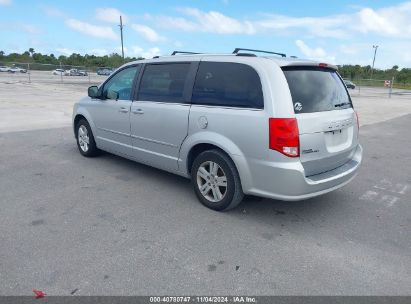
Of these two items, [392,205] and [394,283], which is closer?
[394,283]

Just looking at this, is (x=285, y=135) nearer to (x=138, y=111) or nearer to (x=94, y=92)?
(x=138, y=111)

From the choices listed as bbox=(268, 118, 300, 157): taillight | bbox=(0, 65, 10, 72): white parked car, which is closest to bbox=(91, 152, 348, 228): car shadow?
bbox=(268, 118, 300, 157): taillight

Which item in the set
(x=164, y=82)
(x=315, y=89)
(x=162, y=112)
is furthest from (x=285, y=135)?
(x=164, y=82)

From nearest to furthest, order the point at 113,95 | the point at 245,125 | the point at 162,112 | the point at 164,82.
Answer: the point at 245,125 → the point at 162,112 → the point at 164,82 → the point at 113,95

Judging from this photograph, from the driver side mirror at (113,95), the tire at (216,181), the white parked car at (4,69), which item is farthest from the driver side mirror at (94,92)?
the white parked car at (4,69)

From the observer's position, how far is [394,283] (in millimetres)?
2727

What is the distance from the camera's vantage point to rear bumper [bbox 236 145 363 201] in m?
3.35

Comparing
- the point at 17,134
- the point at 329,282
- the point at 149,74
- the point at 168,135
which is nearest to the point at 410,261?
the point at 329,282

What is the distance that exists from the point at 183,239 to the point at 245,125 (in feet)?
4.29

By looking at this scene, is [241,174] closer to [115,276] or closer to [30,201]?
[115,276]

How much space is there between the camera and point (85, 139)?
6.06 m

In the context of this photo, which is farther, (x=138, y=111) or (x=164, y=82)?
Answer: (x=138, y=111)

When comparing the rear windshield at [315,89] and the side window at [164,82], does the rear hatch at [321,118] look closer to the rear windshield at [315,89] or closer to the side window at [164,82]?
the rear windshield at [315,89]

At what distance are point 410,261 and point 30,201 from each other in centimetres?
412
